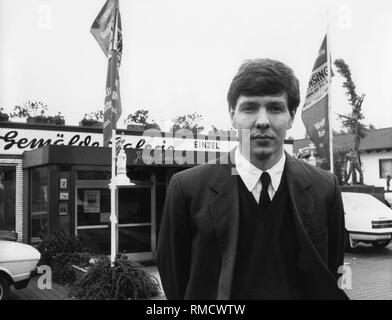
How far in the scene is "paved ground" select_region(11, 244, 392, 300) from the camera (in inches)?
292

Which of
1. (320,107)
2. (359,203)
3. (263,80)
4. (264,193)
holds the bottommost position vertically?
(359,203)

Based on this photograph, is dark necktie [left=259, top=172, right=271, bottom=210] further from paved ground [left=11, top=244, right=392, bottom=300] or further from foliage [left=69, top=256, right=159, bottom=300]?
paved ground [left=11, top=244, right=392, bottom=300]

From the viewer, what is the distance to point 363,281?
8516 mm

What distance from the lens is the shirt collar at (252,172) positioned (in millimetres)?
1822

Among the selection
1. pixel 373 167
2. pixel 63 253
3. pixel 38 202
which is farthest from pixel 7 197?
pixel 373 167

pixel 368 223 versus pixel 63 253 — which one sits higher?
pixel 368 223

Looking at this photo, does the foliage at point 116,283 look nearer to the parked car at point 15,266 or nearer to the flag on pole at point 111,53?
the parked car at point 15,266

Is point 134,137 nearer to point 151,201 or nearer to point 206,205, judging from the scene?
point 151,201

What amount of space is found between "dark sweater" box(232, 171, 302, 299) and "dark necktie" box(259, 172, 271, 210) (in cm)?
2

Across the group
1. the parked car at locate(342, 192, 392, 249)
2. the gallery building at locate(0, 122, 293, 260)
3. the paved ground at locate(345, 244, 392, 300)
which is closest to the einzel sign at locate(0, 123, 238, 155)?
the gallery building at locate(0, 122, 293, 260)

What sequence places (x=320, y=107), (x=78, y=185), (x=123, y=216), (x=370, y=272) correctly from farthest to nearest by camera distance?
(x=123, y=216)
(x=78, y=185)
(x=370, y=272)
(x=320, y=107)

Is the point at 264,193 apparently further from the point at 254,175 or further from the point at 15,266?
the point at 15,266

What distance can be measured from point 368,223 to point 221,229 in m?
11.0
